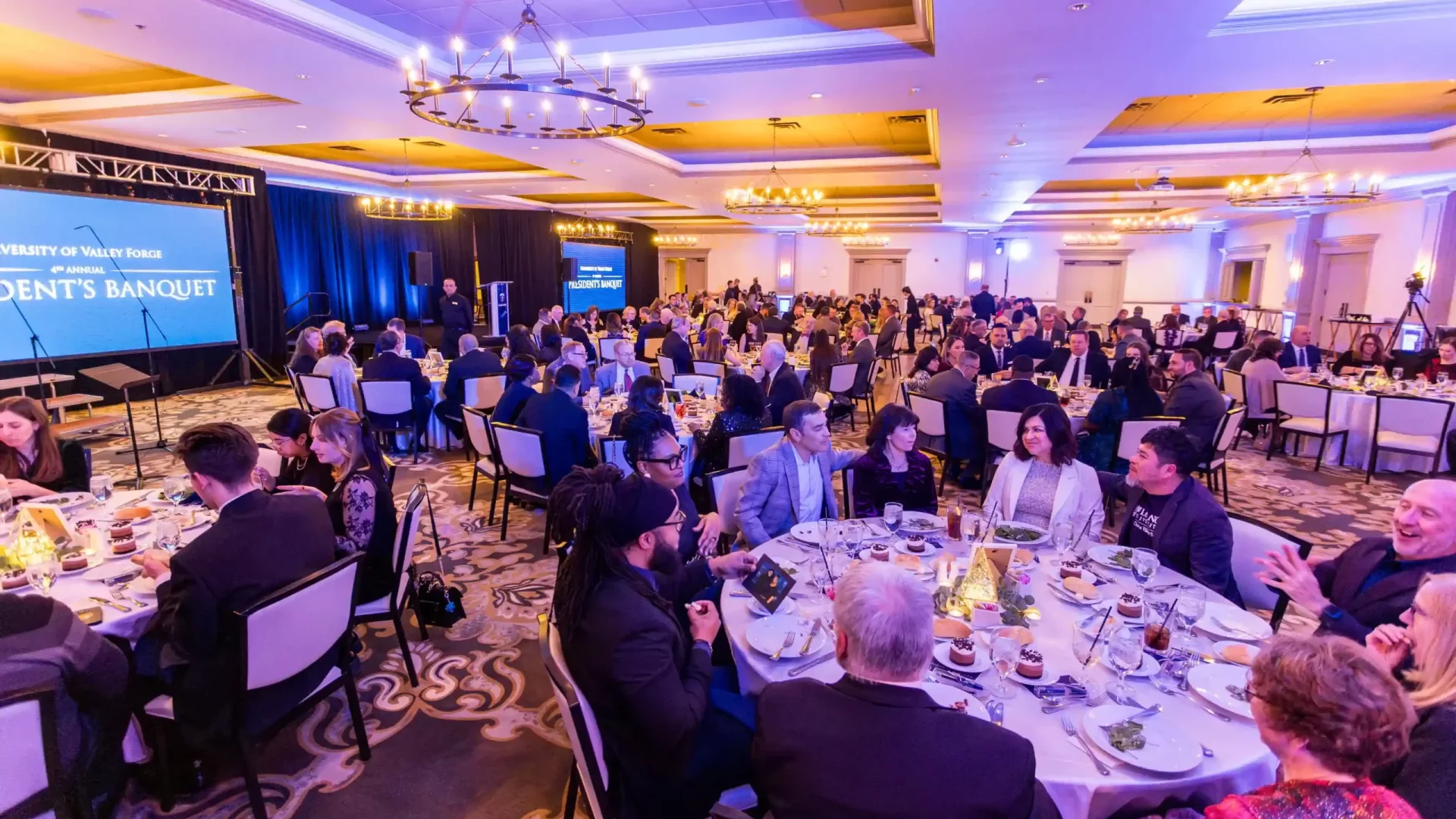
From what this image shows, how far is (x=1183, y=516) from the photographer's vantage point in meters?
2.87

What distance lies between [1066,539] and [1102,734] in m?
1.50

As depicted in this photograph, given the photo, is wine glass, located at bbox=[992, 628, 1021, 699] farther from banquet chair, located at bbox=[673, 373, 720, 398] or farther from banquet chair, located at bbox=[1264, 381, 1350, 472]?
banquet chair, located at bbox=[1264, 381, 1350, 472]

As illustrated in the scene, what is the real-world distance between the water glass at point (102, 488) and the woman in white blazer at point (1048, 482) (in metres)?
4.34

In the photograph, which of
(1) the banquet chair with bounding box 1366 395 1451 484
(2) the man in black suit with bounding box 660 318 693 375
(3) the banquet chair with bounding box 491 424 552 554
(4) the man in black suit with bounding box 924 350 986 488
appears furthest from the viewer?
(2) the man in black suit with bounding box 660 318 693 375

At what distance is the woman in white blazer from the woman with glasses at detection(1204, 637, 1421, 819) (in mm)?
1915

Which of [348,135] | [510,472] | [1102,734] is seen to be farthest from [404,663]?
[348,135]

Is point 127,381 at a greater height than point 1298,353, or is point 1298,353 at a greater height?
point 1298,353

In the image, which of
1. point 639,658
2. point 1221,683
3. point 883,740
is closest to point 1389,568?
point 1221,683

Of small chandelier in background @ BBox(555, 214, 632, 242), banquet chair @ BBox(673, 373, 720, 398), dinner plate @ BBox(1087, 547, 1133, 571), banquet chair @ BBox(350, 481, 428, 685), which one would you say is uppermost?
small chandelier in background @ BBox(555, 214, 632, 242)

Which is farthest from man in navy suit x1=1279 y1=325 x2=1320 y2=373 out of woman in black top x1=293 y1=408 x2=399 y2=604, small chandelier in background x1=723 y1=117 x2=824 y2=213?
woman in black top x1=293 y1=408 x2=399 y2=604

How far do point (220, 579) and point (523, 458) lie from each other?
267cm

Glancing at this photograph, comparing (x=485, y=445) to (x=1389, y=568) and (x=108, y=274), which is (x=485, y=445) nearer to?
(x=1389, y=568)

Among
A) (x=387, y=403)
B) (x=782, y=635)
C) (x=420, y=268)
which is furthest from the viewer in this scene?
(x=420, y=268)

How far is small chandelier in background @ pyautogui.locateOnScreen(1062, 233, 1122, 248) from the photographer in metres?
21.8
